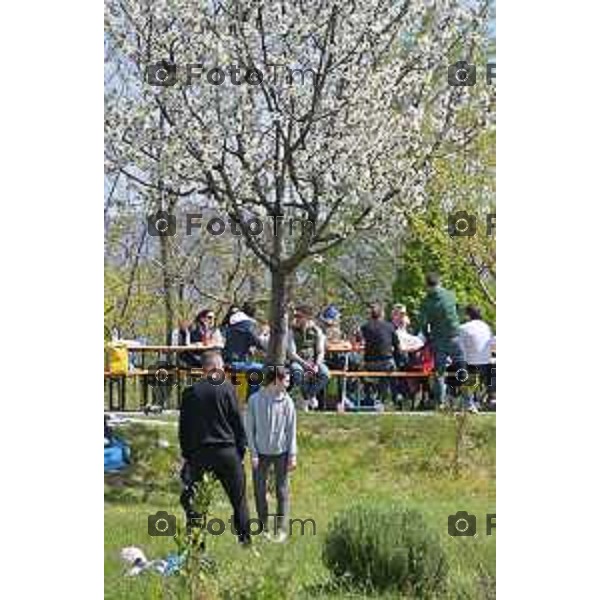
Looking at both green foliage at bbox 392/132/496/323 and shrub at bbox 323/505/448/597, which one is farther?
green foliage at bbox 392/132/496/323

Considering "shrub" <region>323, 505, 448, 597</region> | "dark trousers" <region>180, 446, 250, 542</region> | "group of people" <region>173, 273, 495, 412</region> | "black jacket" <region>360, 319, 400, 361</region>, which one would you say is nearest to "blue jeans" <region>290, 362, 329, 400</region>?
"group of people" <region>173, 273, 495, 412</region>

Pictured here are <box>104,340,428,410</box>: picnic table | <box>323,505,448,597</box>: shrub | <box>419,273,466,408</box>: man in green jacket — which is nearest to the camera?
<box>323,505,448,597</box>: shrub

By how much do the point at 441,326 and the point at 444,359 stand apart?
0.16 meters

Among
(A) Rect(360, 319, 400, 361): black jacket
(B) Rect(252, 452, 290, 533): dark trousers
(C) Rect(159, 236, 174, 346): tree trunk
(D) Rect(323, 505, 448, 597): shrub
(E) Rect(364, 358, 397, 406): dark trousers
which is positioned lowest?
(D) Rect(323, 505, 448, 597): shrub

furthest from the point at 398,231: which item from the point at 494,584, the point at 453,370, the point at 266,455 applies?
the point at 494,584

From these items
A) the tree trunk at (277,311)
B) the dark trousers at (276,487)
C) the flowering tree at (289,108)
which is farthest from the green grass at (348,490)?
the flowering tree at (289,108)

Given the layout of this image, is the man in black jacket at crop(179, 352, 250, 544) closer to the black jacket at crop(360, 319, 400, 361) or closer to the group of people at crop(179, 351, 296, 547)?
the group of people at crop(179, 351, 296, 547)

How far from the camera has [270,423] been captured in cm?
745

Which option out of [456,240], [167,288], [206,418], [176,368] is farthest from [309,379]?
[456,240]

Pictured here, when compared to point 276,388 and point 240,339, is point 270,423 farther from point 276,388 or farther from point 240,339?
point 240,339

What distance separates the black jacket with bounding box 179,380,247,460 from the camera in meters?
7.39

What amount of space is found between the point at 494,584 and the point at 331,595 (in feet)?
2.56

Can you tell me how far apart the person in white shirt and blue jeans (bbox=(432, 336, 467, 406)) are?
0.09 feet
